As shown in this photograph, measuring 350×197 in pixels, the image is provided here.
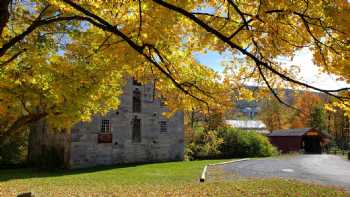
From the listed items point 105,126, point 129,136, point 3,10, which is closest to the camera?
point 3,10

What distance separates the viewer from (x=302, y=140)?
172 feet

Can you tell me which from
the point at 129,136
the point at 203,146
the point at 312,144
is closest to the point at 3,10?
the point at 129,136

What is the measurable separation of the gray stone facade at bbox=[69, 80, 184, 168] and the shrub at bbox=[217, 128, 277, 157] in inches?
277

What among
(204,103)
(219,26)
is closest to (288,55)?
(219,26)

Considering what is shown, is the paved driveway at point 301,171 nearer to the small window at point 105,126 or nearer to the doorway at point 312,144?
the small window at point 105,126

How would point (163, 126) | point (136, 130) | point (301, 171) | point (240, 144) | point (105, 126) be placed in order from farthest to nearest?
1. point (240, 144)
2. point (163, 126)
3. point (136, 130)
4. point (105, 126)
5. point (301, 171)

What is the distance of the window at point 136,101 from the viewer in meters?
34.5

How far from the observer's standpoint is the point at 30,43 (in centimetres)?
1081

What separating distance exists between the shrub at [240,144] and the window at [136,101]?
12.0 m

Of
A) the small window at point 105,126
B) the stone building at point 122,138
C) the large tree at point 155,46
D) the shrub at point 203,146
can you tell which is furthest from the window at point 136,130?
the large tree at point 155,46

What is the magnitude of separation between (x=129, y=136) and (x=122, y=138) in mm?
833

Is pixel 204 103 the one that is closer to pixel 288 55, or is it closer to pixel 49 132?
pixel 288 55

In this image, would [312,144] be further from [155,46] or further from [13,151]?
[155,46]

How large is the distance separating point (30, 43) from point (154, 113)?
25.3m
